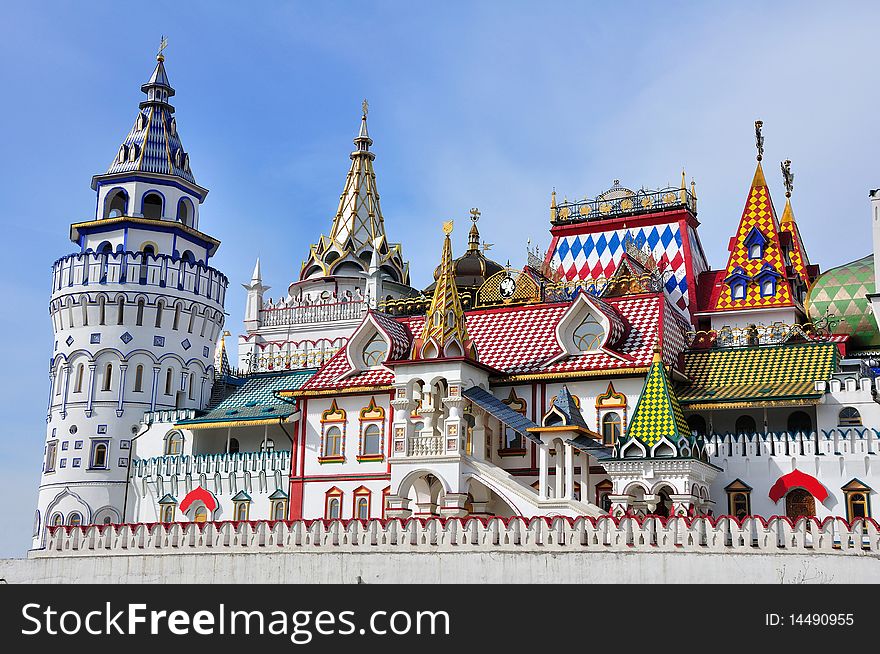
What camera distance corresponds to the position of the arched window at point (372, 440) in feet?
121

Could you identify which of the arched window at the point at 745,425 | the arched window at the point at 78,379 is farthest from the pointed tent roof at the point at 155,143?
the arched window at the point at 745,425

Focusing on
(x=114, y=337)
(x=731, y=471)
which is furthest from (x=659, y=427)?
(x=114, y=337)

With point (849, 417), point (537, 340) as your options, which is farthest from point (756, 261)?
point (849, 417)

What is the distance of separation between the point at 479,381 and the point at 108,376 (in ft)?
50.9

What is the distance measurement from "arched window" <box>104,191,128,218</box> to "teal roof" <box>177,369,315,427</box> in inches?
320

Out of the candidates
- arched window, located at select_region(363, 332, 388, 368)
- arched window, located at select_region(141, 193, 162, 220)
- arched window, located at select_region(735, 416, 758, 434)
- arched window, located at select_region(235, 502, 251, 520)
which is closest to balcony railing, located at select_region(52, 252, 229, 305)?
arched window, located at select_region(141, 193, 162, 220)

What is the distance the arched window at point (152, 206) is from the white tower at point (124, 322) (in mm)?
44

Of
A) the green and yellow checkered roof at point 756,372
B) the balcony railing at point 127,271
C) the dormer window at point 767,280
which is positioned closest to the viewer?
the green and yellow checkered roof at point 756,372

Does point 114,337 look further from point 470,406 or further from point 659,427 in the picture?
point 659,427

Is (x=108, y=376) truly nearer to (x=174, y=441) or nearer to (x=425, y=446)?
(x=174, y=441)

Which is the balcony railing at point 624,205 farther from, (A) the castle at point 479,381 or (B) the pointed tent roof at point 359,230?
(B) the pointed tent roof at point 359,230

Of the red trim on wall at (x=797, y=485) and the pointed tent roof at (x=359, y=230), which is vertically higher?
the pointed tent roof at (x=359, y=230)

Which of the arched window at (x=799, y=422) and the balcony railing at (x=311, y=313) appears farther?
the balcony railing at (x=311, y=313)

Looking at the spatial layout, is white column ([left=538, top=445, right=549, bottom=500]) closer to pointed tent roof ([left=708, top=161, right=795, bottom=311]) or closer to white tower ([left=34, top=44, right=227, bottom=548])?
pointed tent roof ([left=708, top=161, right=795, bottom=311])
